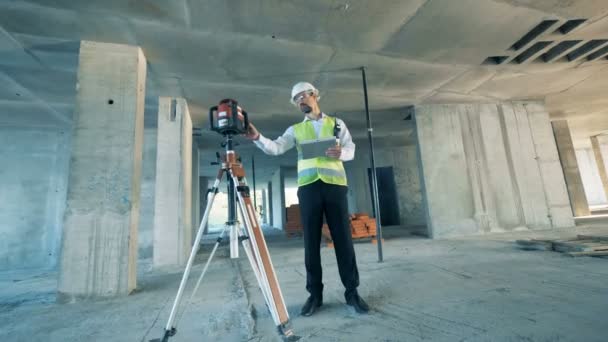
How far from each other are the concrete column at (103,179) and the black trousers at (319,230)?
2.14m

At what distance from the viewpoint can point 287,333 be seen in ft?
4.76

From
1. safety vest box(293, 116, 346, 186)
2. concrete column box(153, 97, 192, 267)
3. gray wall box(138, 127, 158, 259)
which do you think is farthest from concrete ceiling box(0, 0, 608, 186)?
safety vest box(293, 116, 346, 186)

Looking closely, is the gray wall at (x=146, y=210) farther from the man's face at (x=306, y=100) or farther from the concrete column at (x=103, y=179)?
the man's face at (x=306, y=100)

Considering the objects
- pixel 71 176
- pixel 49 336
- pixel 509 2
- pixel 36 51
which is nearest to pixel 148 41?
pixel 36 51

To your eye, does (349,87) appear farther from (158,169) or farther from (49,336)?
(49,336)

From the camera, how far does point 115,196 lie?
298 centimetres

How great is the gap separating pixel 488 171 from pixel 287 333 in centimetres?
660

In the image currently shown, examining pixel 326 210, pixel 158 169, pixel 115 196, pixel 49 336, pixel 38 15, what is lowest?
pixel 49 336

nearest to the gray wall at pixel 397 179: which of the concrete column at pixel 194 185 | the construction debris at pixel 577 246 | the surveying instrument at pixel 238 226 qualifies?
the concrete column at pixel 194 185

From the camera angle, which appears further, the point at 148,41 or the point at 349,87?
the point at 349,87

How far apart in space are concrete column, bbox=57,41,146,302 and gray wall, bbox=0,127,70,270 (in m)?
4.39

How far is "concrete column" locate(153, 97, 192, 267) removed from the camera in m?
4.67

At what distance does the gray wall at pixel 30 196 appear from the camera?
5895 mm

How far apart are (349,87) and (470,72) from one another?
7.07 feet
